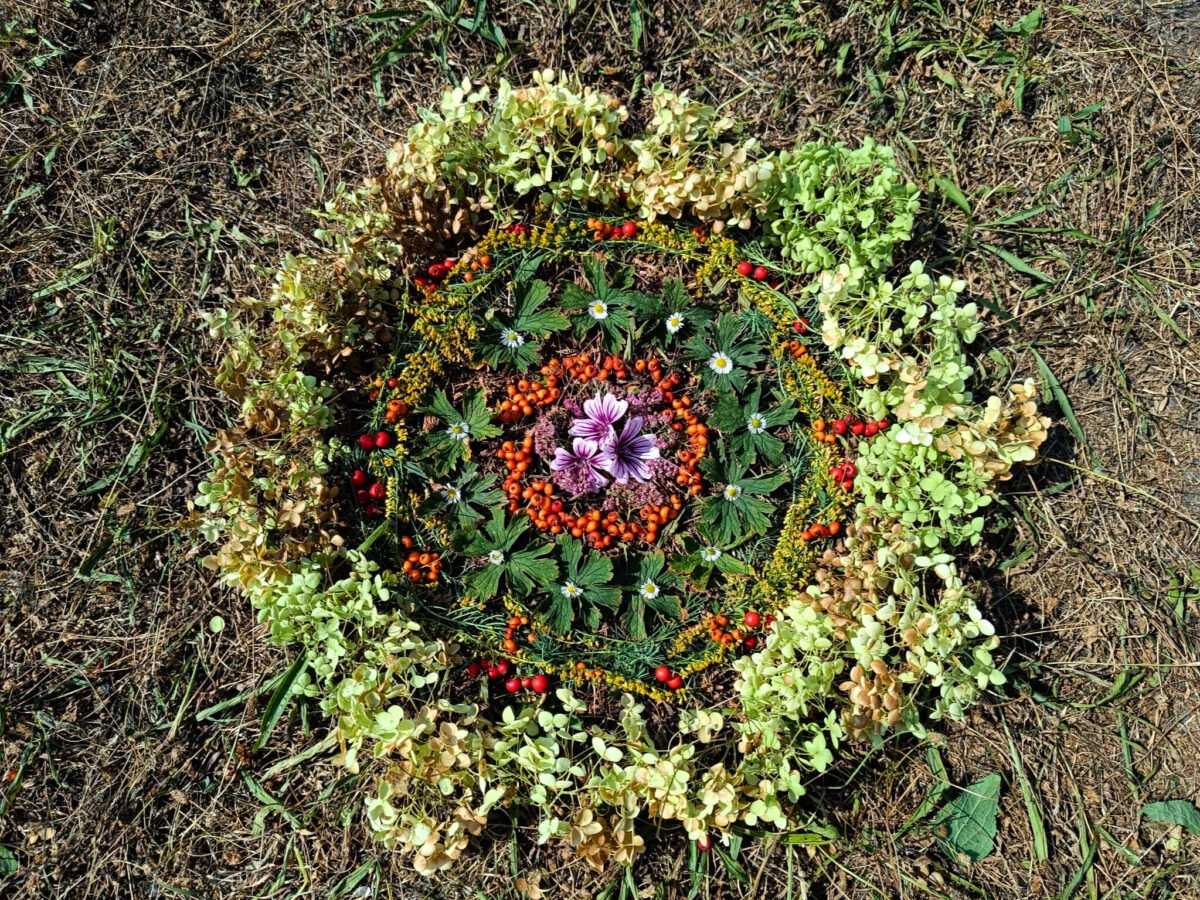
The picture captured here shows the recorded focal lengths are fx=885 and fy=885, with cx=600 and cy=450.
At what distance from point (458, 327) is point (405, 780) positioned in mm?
1346

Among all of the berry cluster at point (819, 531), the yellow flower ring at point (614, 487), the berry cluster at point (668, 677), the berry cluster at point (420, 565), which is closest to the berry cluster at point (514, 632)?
the yellow flower ring at point (614, 487)

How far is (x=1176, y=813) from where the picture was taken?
8.81ft

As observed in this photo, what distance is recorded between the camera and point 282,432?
263 cm

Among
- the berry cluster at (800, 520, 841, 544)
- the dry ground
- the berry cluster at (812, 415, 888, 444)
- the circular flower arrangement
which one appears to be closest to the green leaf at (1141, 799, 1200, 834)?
the dry ground

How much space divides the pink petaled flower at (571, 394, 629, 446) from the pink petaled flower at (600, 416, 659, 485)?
0.11 feet

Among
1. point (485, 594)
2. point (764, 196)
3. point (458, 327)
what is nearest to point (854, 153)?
point (764, 196)

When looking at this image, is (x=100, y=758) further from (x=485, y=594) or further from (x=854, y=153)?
(x=854, y=153)

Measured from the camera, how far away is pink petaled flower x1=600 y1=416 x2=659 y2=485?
2.77 m

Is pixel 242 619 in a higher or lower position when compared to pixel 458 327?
lower

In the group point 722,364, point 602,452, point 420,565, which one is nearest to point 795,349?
point 722,364

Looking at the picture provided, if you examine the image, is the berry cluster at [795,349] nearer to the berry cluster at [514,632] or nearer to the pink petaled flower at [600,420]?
the pink petaled flower at [600,420]

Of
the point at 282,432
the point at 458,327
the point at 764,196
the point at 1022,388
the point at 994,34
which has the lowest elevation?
the point at 282,432

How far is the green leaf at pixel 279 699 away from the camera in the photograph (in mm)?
2561

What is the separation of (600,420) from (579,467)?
162mm
